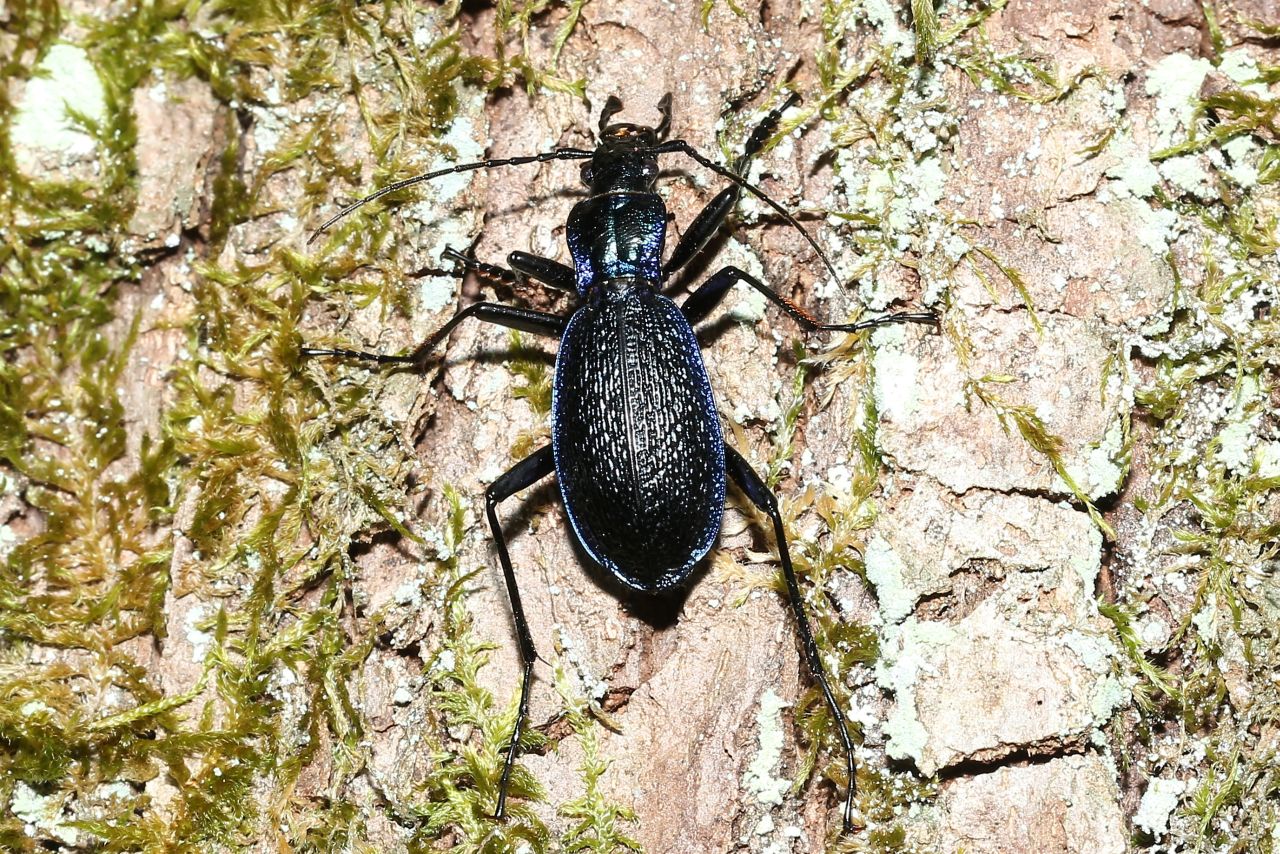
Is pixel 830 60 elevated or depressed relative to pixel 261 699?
elevated

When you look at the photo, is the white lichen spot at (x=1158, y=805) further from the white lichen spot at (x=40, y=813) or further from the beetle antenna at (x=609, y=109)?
the white lichen spot at (x=40, y=813)

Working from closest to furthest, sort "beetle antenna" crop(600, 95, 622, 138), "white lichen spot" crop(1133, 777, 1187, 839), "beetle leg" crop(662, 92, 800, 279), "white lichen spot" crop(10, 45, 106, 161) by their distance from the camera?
"white lichen spot" crop(1133, 777, 1187, 839) < "beetle leg" crop(662, 92, 800, 279) < "beetle antenna" crop(600, 95, 622, 138) < "white lichen spot" crop(10, 45, 106, 161)

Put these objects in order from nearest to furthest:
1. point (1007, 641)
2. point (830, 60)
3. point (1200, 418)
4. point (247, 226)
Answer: point (1007, 641)
point (1200, 418)
point (830, 60)
point (247, 226)

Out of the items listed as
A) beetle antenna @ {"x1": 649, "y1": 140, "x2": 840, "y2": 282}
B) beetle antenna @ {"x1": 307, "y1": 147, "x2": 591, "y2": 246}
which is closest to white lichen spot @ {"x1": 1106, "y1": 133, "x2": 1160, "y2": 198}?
beetle antenna @ {"x1": 649, "y1": 140, "x2": 840, "y2": 282}

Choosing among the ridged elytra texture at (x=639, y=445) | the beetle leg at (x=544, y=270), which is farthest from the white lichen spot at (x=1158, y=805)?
the beetle leg at (x=544, y=270)

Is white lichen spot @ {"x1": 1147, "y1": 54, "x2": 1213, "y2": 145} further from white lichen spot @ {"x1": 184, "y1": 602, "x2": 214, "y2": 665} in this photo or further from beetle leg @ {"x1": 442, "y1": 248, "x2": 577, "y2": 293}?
white lichen spot @ {"x1": 184, "y1": 602, "x2": 214, "y2": 665}

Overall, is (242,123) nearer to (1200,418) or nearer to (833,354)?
(833,354)

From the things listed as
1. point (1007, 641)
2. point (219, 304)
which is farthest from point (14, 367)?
point (1007, 641)
